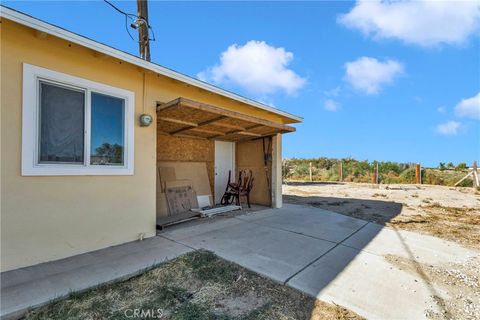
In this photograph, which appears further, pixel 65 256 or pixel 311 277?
pixel 65 256

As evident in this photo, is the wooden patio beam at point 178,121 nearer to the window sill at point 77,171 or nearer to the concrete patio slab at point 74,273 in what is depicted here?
the window sill at point 77,171

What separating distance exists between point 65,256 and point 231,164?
5.31 m

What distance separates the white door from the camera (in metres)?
7.40

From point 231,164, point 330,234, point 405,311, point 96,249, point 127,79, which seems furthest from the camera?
point 231,164

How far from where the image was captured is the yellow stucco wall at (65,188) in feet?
8.78

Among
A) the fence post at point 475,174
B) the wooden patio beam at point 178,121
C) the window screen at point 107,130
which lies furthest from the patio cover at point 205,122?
the fence post at point 475,174

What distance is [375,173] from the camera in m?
17.2

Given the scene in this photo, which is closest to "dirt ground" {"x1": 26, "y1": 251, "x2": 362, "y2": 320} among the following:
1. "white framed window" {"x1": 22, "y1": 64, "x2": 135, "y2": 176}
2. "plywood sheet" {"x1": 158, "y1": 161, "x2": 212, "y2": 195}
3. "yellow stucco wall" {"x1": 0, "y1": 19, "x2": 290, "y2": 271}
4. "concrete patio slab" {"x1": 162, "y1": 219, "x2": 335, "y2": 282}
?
"concrete patio slab" {"x1": 162, "y1": 219, "x2": 335, "y2": 282}

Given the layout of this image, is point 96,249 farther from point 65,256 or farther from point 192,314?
point 192,314

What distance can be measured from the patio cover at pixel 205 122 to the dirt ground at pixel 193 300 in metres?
2.51

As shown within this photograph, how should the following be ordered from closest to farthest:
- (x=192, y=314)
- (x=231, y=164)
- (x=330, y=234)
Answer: (x=192, y=314)
(x=330, y=234)
(x=231, y=164)

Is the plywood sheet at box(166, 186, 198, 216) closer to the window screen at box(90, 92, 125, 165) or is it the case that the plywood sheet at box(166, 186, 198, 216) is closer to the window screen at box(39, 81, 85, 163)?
the window screen at box(90, 92, 125, 165)

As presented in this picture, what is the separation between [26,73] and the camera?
110 inches

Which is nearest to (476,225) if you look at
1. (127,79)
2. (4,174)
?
(127,79)
